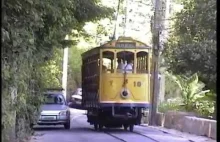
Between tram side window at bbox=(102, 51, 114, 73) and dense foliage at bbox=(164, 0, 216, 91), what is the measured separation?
276 cm

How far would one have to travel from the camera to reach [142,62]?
23.9 m

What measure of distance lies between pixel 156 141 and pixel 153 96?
1106 cm

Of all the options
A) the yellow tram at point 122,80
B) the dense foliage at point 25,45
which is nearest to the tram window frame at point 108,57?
the yellow tram at point 122,80

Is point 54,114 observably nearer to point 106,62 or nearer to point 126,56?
point 106,62

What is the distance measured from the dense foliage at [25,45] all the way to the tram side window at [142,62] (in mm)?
3541

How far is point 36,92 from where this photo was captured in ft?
59.6

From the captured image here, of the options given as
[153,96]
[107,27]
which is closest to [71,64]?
[107,27]

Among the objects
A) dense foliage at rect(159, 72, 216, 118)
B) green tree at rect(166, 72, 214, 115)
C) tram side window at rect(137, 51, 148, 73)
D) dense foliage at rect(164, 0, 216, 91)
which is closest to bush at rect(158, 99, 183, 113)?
dense foliage at rect(159, 72, 216, 118)

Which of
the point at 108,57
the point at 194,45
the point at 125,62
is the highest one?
the point at 194,45

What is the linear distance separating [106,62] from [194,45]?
3.94m

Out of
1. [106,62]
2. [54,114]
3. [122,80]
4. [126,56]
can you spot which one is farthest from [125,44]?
[54,114]

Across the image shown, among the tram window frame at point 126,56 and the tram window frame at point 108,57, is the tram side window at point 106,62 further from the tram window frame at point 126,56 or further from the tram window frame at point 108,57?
the tram window frame at point 126,56

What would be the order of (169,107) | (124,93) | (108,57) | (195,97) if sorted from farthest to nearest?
1. (169,107)
2. (195,97)
3. (108,57)
4. (124,93)

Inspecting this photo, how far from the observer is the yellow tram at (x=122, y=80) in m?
23.2
